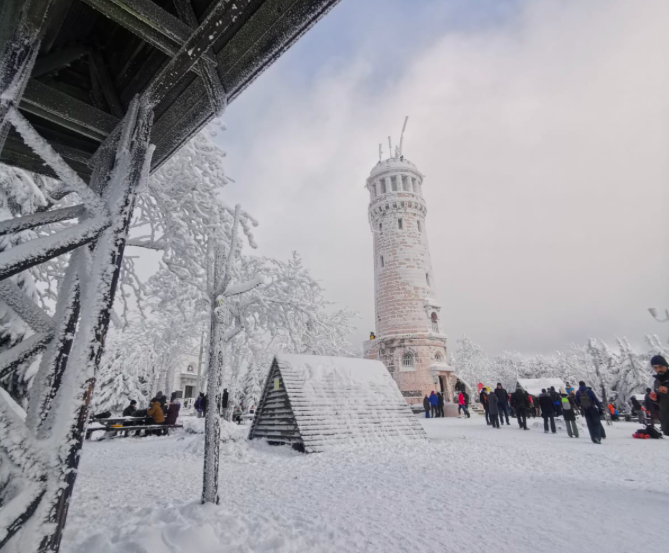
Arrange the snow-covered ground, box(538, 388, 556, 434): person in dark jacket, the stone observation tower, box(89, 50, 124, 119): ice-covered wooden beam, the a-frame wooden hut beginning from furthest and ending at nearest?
the stone observation tower < box(538, 388, 556, 434): person in dark jacket < the a-frame wooden hut < the snow-covered ground < box(89, 50, 124, 119): ice-covered wooden beam

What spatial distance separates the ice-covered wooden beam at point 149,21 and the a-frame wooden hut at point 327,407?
8.35 m

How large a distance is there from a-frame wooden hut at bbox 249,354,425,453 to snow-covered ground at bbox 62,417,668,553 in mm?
926

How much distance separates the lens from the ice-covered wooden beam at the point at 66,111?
256 cm

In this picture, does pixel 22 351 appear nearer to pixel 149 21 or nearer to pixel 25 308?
pixel 25 308

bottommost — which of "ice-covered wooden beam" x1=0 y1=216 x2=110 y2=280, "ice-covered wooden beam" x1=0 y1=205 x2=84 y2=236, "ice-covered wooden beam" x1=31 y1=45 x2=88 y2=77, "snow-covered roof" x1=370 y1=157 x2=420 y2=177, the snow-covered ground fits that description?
the snow-covered ground

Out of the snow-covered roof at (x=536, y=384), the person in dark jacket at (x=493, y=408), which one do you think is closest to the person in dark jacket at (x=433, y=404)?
the person in dark jacket at (x=493, y=408)

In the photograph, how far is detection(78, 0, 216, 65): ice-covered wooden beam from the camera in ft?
6.77

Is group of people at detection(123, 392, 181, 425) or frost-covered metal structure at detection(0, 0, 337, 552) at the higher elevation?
frost-covered metal structure at detection(0, 0, 337, 552)

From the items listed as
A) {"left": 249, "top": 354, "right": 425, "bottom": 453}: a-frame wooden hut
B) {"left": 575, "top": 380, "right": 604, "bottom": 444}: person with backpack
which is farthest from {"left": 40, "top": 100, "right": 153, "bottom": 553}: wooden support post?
{"left": 575, "top": 380, "right": 604, "bottom": 444}: person with backpack

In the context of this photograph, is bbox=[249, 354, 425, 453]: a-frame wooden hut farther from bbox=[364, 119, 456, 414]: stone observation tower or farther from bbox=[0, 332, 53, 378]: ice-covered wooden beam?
bbox=[364, 119, 456, 414]: stone observation tower

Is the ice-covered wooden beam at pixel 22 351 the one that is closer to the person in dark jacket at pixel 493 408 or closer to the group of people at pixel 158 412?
the group of people at pixel 158 412

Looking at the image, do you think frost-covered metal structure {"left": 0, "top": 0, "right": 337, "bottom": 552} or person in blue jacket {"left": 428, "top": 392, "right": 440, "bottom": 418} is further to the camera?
person in blue jacket {"left": 428, "top": 392, "right": 440, "bottom": 418}

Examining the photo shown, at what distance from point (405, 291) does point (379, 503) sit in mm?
23240

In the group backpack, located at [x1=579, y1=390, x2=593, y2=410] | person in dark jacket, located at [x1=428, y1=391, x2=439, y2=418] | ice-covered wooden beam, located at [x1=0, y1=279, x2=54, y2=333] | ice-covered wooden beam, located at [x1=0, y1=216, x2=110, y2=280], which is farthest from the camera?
person in dark jacket, located at [x1=428, y1=391, x2=439, y2=418]
